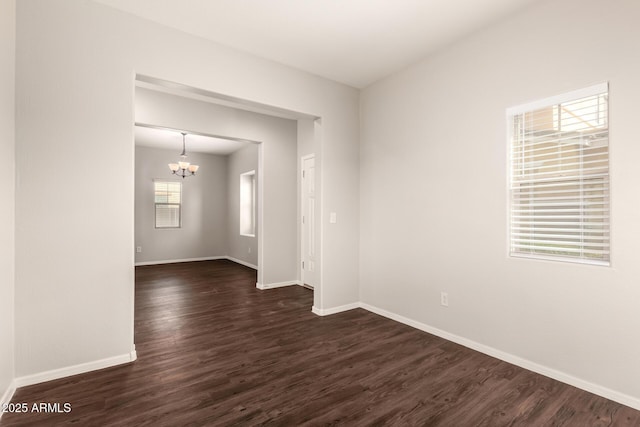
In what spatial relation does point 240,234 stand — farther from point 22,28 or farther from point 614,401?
point 614,401

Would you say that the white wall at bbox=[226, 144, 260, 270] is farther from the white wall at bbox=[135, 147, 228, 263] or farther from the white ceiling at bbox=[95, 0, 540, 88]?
the white ceiling at bbox=[95, 0, 540, 88]

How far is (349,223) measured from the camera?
4.11 m

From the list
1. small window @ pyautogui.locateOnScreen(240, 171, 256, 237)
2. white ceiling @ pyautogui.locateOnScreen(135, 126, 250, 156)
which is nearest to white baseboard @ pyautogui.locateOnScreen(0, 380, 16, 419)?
white ceiling @ pyautogui.locateOnScreen(135, 126, 250, 156)

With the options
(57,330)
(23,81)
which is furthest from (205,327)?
(23,81)

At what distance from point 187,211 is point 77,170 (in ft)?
20.1

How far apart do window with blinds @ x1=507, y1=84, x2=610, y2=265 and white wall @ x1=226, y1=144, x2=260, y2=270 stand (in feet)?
18.2

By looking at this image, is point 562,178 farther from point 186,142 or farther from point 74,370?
point 186,142

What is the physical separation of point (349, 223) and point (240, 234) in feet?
15.3

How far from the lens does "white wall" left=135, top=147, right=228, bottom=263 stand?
7758 mm

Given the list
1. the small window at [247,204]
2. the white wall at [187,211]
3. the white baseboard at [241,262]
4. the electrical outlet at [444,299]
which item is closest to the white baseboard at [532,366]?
the electrical outlet at [444,299]

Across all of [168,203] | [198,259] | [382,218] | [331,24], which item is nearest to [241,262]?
[198,259]

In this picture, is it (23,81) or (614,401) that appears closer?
(614,401)

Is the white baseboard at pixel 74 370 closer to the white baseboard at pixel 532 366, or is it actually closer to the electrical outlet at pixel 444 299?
the white baseboard at pixel 532 366

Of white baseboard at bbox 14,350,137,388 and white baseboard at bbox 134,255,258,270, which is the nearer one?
white baseboard at bbox 14,350,137,388
